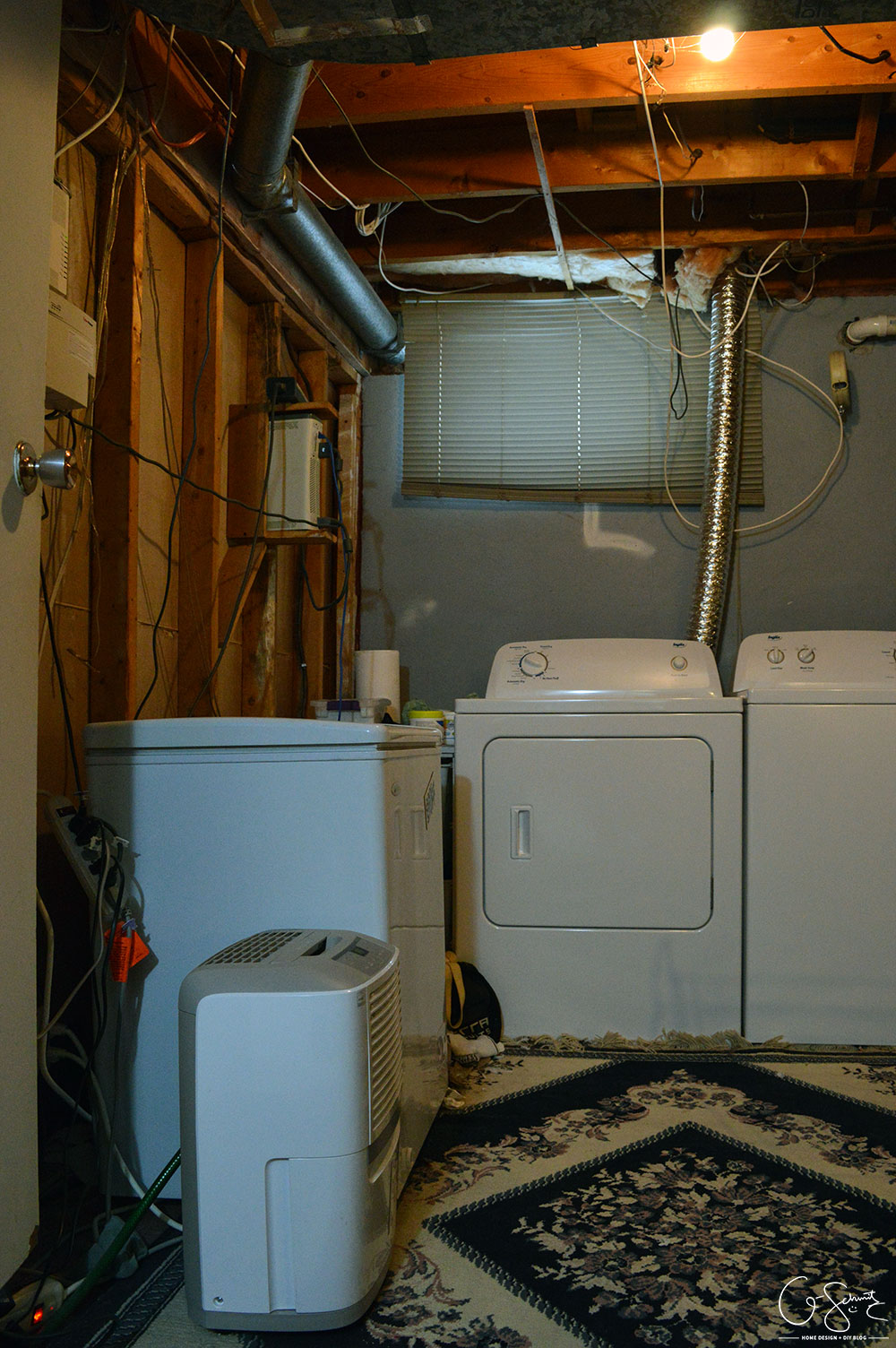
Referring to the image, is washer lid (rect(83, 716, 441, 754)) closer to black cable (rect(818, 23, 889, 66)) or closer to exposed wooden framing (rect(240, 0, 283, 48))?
exposed wooden framing (rect(240, 0, 283, 48))

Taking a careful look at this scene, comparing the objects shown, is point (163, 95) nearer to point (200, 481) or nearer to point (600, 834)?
point (200, 481)

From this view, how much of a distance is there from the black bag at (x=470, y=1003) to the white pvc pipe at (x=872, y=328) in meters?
2.54

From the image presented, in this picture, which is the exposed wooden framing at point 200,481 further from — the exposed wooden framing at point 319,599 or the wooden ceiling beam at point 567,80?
the exposed wooden framing at point 319,599

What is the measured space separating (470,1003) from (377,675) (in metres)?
1.24

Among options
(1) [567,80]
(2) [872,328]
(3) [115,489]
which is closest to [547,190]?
(1) [567,80]

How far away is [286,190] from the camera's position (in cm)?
226

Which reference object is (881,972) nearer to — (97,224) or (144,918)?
(144,918)

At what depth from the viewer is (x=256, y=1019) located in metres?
1.18

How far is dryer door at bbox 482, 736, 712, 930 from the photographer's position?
2.41 metres

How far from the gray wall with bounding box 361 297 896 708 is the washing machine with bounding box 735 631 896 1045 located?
3.10 ft

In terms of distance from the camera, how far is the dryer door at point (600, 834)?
2.41m

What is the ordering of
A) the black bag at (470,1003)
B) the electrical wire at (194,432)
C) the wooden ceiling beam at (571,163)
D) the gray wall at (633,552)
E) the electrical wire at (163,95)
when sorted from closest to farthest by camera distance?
the electrical wire at (163,95), the electrical wire at (194,432), the black bag at (470,1003), the wooden ceiling beam at (571,163), the gray wall at (633,552)

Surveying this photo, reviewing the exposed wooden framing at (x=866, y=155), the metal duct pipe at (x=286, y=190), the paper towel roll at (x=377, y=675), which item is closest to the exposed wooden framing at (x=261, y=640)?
the paper towel roll at (x=377, y=675)

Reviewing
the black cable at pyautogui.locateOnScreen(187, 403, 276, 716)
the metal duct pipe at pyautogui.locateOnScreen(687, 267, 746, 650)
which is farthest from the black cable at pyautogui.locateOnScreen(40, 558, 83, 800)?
the metal duct pipe at pyautogui.locateOnScreen(687, 267, 746, 650)
